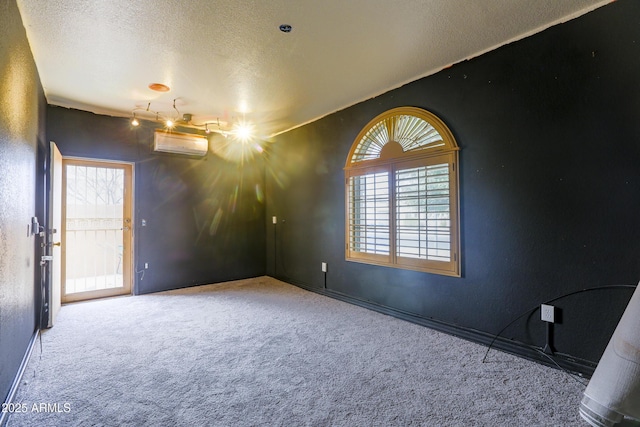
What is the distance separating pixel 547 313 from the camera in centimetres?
242

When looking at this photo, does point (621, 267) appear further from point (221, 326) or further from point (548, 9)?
point (221, 326)

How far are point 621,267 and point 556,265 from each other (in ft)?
A: 1.17

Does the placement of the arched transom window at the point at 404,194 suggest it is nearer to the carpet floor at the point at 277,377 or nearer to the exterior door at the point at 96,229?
the carpet floor at the point at 277,377

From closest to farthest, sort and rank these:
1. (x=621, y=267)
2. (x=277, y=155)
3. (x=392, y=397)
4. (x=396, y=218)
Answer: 1. (x=392, y=397)
2. (x=621, y=267)
3. (x=396, y=218)
4. (x=277, y=155)

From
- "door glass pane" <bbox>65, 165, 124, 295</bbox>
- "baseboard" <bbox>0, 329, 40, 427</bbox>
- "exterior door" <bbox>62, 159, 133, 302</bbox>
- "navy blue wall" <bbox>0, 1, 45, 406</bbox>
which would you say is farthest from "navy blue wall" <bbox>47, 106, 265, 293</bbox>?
"baseboard" <bbox>0, 329, 40, 427</bbox>

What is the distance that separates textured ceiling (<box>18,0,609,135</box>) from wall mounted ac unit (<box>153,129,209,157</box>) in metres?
0.75

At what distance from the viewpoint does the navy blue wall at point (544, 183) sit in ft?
6.98

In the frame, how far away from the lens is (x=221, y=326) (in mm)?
3252

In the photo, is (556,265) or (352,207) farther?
(352,207)

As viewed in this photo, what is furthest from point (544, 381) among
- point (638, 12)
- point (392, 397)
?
point (638, 12)

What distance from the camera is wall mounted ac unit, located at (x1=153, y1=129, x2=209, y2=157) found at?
4.55 metres

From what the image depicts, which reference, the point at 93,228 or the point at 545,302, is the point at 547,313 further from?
the point at 93,228

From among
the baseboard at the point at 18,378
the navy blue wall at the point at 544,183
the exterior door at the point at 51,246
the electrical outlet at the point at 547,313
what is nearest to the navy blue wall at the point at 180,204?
the exterior door at the point at 51,246

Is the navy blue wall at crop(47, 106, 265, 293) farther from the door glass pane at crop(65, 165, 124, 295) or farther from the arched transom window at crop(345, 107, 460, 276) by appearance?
the arched transom window at crop(345, 107, 460, 276)
